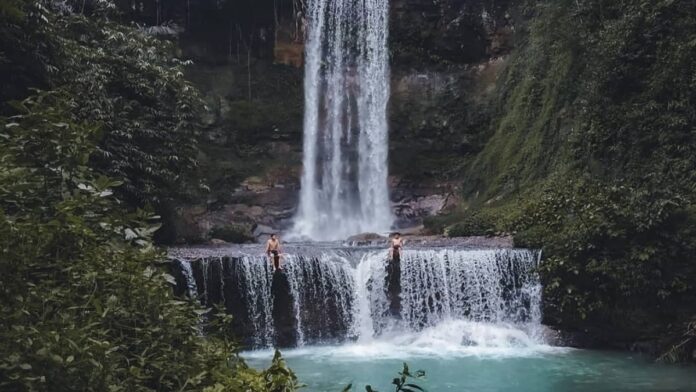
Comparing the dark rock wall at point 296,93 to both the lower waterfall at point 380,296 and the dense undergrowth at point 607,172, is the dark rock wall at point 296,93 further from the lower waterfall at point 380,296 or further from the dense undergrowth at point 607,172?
the lower waterfall at point 380,296

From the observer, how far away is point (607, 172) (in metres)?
14.2

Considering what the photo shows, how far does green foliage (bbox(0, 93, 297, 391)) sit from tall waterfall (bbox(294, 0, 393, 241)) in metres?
19.8

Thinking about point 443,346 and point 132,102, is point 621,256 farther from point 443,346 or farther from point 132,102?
point 132,102

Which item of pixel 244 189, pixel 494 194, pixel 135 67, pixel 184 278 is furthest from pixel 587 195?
pixel 244 189

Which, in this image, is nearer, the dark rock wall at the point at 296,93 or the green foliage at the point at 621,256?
the green foliage at the point at 621,256

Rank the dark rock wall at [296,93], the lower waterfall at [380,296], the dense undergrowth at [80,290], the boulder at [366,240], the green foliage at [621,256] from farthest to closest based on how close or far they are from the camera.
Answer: the dark rock wall at [296,93] → the boulder at [366,240] → the lower waterfall at [380,296] → the green foliage at [621,256] → the dense undergrowth at [80,290]

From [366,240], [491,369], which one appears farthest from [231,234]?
[491,369]

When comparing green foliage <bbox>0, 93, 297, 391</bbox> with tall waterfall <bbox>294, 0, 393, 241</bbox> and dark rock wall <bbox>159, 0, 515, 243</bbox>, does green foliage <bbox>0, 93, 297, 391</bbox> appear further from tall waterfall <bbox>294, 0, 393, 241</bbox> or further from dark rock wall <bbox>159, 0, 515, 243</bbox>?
tall waterfall <bbox>294, 0, 393, 241</bbox>

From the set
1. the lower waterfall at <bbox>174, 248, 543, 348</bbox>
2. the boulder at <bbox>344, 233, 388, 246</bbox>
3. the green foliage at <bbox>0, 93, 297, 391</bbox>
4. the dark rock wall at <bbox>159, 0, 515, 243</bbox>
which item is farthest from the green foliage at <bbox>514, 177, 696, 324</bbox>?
the dark rock wall at <bbox>159, 0, 515, 243</bbox>

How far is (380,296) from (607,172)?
584cm

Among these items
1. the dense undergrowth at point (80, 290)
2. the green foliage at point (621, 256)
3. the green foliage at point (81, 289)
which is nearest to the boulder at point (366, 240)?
the green foliage at point (621, 256)

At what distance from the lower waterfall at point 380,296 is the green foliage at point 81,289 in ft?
28.8

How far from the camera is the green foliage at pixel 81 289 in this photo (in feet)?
8.79

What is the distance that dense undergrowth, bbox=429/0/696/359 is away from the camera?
10.9 m
